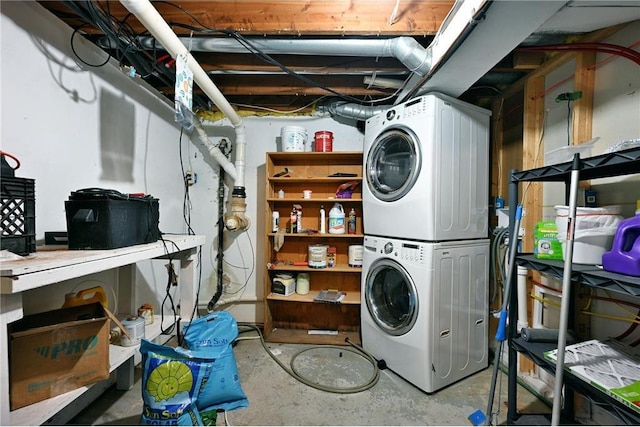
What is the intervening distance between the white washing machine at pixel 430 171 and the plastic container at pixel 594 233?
2.06 feet

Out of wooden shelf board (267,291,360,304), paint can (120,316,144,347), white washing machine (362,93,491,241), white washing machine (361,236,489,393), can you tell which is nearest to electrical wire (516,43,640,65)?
white washing machine (362,93,491,241)

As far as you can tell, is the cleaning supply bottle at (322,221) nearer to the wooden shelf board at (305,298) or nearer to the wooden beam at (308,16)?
the wooden shelf board at (305,298)

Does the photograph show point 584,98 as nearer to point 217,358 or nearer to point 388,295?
point 388,295

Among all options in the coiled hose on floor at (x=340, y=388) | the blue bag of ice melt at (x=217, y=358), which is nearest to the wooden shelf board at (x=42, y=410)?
the blue bag of ice melt at (x=217, y=358)

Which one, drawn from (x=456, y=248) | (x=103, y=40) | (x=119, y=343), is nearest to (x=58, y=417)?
(x=119, y=343)

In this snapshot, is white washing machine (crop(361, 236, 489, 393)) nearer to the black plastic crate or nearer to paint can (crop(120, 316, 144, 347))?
paint can (crop(120, 316, 144, 347))

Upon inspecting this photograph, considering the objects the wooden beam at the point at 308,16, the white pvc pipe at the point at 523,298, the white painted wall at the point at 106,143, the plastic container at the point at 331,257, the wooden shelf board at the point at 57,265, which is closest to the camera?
the wooden shelf board at the point at 57,265

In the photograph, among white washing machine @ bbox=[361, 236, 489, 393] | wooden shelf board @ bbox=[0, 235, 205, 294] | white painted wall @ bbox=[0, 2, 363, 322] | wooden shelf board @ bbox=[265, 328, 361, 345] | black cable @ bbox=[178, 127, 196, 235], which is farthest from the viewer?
black cable @ bbox=[178, 127, 196, 235]

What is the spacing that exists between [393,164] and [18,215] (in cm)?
200

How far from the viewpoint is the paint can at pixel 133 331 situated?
51.6 inches

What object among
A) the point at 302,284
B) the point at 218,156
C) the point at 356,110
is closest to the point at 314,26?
the point at 356,110

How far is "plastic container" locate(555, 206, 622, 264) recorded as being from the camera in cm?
104

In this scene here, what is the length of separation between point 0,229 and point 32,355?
0.47m

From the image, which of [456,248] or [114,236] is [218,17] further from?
[456,248]
